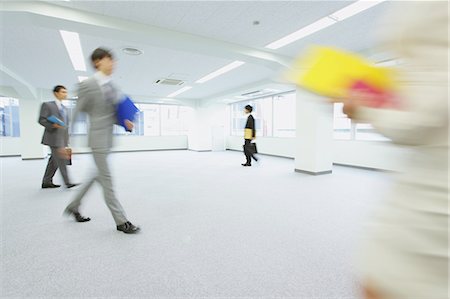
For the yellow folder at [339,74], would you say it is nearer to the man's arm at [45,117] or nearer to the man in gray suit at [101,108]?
the man in gray suit at [101,108]

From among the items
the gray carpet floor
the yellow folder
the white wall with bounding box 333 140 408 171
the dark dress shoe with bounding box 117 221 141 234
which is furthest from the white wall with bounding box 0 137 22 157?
the yellow folder

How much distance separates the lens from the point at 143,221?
246cm

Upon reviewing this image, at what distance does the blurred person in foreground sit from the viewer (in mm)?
440

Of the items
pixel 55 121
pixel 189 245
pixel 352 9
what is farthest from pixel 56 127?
pixel 352 9

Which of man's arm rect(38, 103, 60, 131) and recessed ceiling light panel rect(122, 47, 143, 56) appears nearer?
man's arm rect(38, 103, 60, 131)

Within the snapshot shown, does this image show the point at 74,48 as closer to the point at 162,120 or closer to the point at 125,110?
the point at 125,110

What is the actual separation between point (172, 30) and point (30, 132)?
7.05 m

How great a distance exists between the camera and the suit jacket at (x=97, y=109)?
194 cm

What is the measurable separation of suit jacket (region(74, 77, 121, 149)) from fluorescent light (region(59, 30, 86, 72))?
282 centimetres

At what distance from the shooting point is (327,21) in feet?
11.8

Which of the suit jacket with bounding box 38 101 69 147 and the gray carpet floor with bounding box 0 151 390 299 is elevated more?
the suit jacket with bounding box 38 101 69 147

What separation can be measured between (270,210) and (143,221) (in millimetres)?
1327

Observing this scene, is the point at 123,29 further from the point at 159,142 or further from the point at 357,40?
the point at 159,142

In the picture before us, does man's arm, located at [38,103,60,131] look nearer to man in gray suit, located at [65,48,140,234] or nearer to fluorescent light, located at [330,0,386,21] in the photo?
man in gray suit, located at [65,48,140,234]
